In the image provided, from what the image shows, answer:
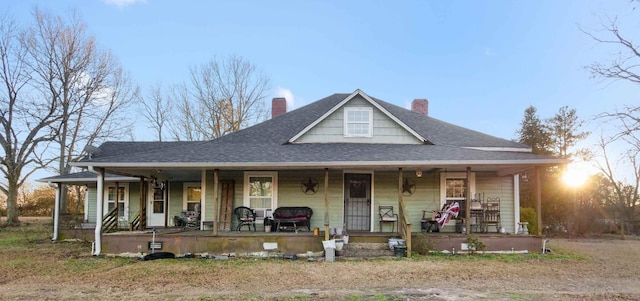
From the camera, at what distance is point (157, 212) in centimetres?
1656

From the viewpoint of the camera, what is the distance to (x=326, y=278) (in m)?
8.55

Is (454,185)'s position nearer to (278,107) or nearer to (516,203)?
(516,203)

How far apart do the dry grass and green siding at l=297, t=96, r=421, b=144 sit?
4.78m

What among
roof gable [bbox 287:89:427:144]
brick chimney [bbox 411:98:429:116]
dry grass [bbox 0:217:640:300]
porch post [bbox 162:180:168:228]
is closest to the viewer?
dry grass [bbox 0:217:640:300]

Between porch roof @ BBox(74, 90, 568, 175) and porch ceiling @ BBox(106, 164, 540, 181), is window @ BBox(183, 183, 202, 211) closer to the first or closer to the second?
porch ceiling @ BBox(106, 164, 540, 181)

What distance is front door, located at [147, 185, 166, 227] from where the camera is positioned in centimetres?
1650

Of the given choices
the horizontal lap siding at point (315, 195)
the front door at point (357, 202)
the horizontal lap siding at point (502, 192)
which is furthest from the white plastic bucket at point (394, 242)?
the horizontal lap siding at point (502, 192)

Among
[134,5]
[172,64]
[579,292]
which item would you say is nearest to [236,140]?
[134,5]

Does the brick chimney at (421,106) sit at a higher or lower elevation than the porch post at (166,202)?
higher

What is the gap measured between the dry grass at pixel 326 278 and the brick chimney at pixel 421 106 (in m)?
9.26

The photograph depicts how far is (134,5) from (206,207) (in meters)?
9.58

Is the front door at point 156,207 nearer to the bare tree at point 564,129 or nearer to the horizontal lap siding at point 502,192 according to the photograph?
the horizontal lap siding at point 502,192

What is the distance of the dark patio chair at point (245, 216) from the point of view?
521 inches

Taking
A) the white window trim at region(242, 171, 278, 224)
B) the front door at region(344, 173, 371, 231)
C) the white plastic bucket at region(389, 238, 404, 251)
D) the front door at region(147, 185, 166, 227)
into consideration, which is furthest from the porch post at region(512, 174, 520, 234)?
the front door at region(147, 185, 166, 227)
